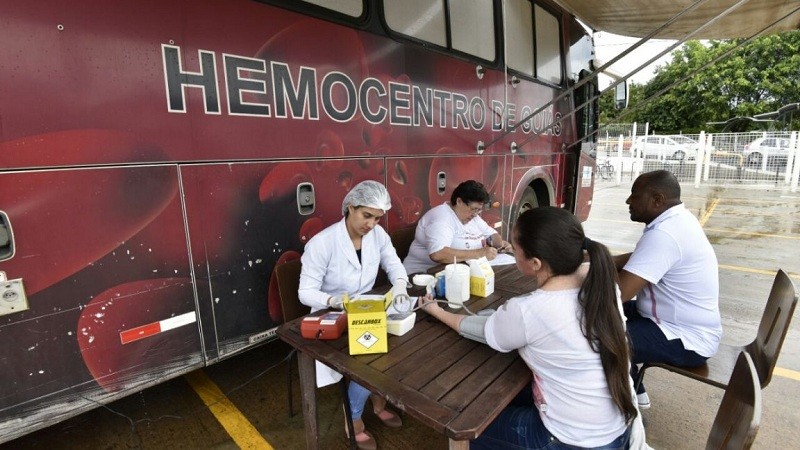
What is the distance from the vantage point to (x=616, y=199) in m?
11.3

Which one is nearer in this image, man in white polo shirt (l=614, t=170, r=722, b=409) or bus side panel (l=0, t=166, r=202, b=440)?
bus side panel (l=0, t=166, r=202, b=440)

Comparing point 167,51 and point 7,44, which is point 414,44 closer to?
point 167,51

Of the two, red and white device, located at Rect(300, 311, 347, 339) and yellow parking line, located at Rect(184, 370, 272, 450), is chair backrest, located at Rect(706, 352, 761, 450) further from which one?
yellow parking line, located at Rect(184, 370, 272, 450)

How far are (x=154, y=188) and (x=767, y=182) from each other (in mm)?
17044

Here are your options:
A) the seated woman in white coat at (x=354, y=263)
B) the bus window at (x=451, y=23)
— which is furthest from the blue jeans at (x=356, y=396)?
the bus window at (x=451, y=23)

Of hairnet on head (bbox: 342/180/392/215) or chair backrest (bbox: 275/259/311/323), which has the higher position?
hairnet on head (bbox: 342/180/392/215)

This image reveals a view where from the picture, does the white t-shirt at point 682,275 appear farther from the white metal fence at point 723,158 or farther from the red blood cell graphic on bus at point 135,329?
the white metal fence at point 723,158

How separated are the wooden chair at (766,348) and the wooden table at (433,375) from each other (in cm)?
108

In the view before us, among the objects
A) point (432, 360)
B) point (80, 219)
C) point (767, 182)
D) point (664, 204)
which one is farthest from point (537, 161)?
point (767, 182)

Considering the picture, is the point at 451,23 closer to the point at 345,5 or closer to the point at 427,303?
the point at 345,5

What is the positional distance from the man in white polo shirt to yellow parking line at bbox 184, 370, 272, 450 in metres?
2.04

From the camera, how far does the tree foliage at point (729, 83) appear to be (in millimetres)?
19469

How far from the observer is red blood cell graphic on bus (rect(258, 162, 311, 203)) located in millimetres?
2170

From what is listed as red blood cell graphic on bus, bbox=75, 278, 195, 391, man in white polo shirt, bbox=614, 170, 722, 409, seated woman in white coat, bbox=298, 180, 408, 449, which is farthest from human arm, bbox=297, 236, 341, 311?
man in white polo shirt, bbox=614, 170, 722, 409
